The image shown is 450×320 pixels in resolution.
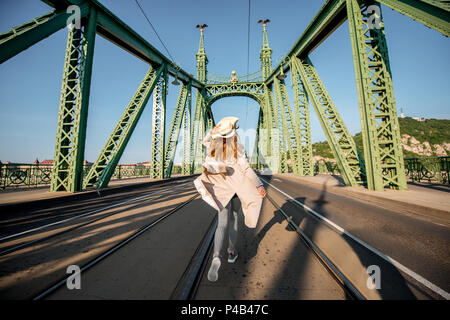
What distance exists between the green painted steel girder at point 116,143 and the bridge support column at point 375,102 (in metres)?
11.2

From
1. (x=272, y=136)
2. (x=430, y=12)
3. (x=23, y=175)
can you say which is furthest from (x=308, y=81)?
(x=23, y=175)

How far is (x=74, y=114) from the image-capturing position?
725cm

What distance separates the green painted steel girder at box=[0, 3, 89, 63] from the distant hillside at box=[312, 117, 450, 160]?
62109mm

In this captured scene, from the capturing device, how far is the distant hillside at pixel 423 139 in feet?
165

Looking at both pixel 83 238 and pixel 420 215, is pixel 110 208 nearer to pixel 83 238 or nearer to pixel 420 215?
pixel 83 238

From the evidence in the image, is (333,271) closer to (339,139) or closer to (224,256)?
(224,256)

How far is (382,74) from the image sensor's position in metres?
6.96

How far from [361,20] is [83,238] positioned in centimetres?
1179

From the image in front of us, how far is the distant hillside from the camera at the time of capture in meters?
Answer: 50.4

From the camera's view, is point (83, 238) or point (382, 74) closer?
point (83, 238)

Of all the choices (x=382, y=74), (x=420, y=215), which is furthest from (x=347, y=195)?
(x=382, y=74)

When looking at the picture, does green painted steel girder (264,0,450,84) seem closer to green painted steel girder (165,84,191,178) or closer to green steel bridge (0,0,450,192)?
green steel bridge (0,0,450,192)

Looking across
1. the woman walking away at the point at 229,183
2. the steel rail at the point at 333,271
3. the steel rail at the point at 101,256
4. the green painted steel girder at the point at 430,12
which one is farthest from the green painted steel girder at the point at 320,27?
the steel rail at the point at 101,256
